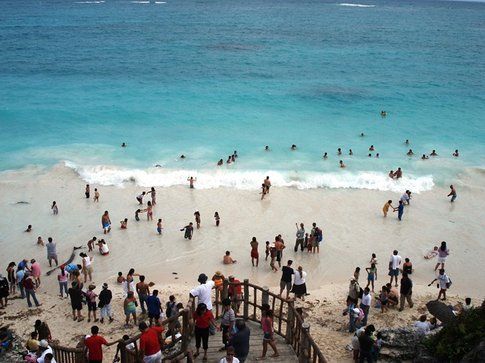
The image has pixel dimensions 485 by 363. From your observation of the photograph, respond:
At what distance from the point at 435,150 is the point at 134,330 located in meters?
28.1

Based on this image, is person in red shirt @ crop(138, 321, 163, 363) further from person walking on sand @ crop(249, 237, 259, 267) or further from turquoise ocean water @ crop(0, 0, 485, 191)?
turquoise ocean water @ crop(0, 0, 485, 191)

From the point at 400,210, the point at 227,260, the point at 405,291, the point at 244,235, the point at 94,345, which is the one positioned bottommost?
the point at 227,260

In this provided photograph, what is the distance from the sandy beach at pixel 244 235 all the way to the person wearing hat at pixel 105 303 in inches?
15.6

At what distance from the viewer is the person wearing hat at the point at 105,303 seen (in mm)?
14781

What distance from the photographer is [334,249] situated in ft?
69.9

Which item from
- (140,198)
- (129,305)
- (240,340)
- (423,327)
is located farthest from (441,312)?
(140,198)

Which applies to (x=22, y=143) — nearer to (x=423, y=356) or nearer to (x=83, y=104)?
(x=83, y=104)

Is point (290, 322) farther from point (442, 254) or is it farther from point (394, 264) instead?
point (442, 254)

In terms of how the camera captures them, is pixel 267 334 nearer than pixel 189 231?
Yes

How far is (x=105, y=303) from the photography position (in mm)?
14977

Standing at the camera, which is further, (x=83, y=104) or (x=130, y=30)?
(x=130, y=30)

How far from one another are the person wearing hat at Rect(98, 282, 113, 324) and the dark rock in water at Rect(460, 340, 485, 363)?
32.9 ft

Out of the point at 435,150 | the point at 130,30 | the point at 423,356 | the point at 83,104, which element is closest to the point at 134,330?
the point at 423,356

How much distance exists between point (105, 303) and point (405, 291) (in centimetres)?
974
